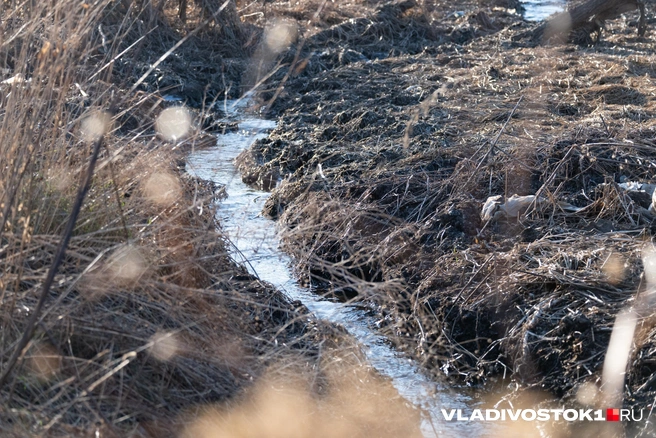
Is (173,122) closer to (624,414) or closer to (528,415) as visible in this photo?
(528,415)

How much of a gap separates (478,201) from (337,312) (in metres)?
1.33

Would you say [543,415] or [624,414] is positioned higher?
[624,414]

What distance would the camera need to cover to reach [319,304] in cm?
450

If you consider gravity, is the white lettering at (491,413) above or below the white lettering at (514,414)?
below

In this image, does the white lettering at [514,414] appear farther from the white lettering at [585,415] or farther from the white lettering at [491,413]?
the white lettering at [585,415]

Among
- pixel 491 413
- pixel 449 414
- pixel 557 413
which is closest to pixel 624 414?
pixel 557 413

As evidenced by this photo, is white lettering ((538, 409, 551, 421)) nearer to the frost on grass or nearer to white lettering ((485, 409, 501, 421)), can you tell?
white lettering ((485, 409, 501, 421))

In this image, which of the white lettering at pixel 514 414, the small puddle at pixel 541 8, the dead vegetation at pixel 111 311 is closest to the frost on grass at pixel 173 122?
the dead vegetation at pixel 111 311

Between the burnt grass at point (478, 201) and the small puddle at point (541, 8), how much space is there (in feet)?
19.8

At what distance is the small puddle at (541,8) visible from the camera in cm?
1521

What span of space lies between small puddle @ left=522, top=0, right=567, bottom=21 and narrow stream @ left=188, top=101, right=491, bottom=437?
1004cm

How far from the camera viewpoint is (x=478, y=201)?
4.92 metres

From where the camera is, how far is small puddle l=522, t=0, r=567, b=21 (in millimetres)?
15207

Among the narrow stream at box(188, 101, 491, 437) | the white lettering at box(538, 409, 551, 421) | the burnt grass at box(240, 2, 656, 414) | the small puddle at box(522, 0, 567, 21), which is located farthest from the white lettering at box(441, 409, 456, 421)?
the small puddle at box(522, 0, 567, 21)
